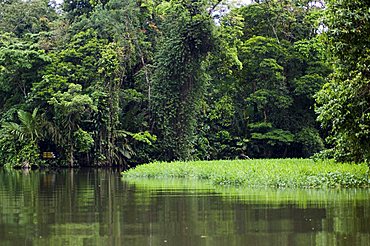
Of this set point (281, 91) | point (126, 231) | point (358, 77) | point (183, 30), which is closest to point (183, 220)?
point (126, 231)

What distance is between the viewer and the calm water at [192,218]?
7.12 metres

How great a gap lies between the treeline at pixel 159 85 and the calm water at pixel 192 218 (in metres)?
19.0

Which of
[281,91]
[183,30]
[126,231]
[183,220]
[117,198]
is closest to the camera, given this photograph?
[126,231]

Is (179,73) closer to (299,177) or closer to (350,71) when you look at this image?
(299,177)

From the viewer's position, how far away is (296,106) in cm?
3684

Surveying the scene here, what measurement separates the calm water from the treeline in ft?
62.2

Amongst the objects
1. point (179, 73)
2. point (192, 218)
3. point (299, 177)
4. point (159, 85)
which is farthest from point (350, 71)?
point (159, 85)

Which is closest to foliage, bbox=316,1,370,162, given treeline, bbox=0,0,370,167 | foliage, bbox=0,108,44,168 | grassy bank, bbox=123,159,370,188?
grassy bank, bbox=123,159,370,188

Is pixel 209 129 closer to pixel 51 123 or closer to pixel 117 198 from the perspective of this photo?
pixel 51 123

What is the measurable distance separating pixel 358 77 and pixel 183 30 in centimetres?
1966

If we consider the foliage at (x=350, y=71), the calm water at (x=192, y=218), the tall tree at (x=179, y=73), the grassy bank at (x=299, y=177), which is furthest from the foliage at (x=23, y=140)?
the foliage at (x=350, y=71)

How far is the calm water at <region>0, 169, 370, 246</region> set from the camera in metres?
7.12

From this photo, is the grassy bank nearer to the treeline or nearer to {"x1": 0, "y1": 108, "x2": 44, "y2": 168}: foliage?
the treeline

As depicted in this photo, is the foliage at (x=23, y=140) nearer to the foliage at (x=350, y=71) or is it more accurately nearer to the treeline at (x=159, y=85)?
the treeline at (x=159, y=85)
